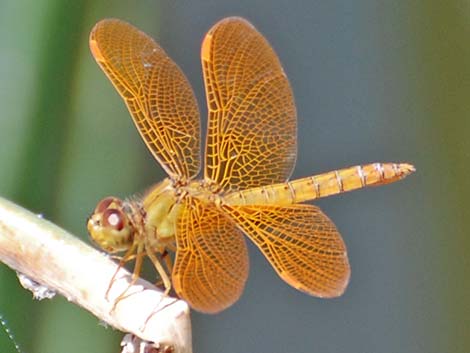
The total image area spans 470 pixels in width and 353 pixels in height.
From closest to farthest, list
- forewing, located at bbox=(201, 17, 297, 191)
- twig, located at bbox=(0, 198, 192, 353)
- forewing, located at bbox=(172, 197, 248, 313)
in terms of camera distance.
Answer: twig, located at bbox=(0, 198, 192, 353), forewing, located at bbox=(172, 197, 248, 313), forewing, located at bbox=(201, 17, 297, 191)

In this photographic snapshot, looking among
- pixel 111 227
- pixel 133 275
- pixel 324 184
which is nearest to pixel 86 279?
pixel 133 275

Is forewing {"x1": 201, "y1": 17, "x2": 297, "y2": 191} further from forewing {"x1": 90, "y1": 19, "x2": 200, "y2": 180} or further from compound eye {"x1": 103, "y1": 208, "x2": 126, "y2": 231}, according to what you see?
compound eye {"x1": 103, "y1": 208, "x2": 126, "y2": 231}

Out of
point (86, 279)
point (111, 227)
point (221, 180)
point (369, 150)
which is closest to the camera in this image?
point (86, 279)

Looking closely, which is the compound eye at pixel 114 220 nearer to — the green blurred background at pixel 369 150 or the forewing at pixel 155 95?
the forewing at pixel 155 95

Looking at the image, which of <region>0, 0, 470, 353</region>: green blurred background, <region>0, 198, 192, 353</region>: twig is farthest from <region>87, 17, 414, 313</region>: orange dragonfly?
<region>0, 0, 470, 353</region>: green blurred background

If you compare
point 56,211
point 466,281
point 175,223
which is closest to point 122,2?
point 56,211

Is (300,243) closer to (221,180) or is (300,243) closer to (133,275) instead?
(221,180)
